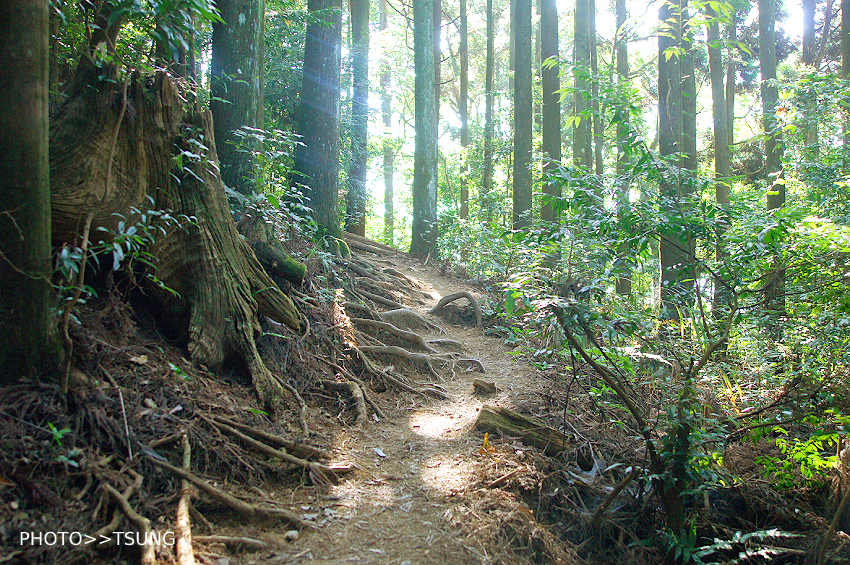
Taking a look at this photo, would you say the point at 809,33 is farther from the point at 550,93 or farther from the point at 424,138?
the point at 424,138

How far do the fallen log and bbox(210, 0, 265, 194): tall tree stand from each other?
3.78m

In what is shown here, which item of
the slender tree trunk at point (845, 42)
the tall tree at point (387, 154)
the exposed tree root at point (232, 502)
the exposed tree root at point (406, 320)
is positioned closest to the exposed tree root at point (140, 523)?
the exposed tree root at point (232, 502)

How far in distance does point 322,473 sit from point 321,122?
261 inches

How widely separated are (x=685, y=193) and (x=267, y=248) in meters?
4.30

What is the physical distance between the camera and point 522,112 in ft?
39.7

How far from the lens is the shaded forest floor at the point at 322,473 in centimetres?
261

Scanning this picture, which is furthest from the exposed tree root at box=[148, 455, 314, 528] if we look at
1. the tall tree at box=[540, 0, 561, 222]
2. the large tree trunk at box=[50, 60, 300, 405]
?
the tall tree at box=[540, 0, 561, 222]

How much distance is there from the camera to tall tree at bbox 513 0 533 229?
38.9 feet

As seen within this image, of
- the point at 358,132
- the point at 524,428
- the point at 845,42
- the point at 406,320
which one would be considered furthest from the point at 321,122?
the point at 845,42

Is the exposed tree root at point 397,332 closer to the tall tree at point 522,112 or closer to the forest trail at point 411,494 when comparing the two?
the forest trail at point 411,494

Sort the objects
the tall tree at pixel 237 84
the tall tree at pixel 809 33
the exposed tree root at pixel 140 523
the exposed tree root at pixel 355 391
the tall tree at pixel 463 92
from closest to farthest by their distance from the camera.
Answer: the exposed tree root at pixel 140 523, the exposed tree root at pixel 355 391, the tall tree at pixel 237 84, the tall tree at pixel 809 33, the tall tree at pixel 463 92

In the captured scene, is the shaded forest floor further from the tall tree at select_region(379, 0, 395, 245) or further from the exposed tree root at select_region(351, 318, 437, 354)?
the tall tree at select_region(379, 0, 395, 245)

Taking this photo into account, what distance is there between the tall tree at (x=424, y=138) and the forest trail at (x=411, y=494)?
825 centimetres

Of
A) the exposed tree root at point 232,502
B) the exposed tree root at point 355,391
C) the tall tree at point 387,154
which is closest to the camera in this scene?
the exposed tree root at point 232,502
